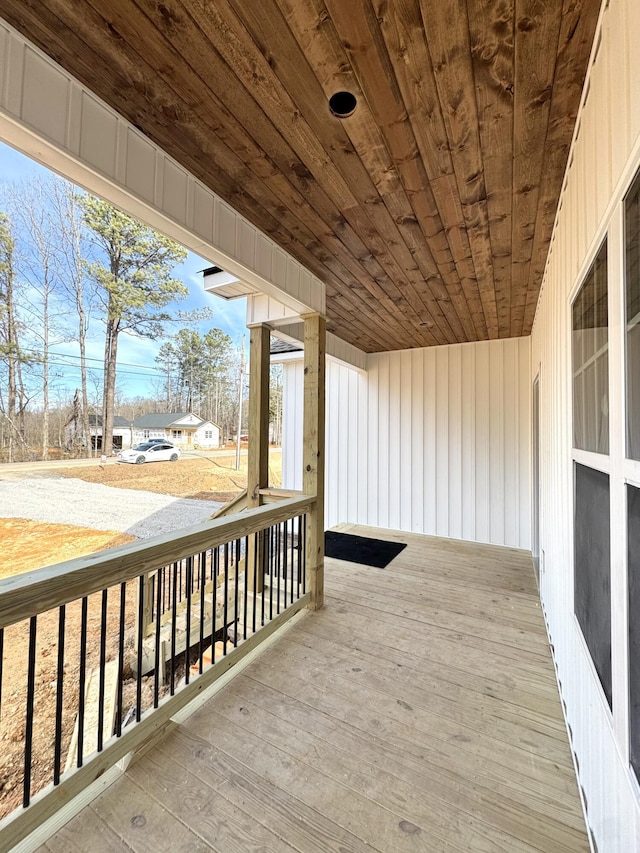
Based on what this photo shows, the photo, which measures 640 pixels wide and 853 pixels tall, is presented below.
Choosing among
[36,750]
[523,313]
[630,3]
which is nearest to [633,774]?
[630,3]

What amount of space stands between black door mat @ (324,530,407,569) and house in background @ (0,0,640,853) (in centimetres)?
121

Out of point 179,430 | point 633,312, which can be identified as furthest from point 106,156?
point 179,430

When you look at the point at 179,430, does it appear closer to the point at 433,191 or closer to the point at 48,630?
the point at 48,630

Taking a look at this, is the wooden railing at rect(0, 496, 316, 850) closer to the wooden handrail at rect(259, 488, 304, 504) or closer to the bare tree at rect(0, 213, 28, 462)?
the wooden handrail at rect(259, 488, 304, 504)

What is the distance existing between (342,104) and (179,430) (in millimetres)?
4628

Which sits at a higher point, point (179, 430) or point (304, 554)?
point (179, 430)

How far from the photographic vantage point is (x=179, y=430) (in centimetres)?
513

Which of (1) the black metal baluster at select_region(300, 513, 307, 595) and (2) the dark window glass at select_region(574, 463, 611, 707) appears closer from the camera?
(2) the dark window glass at select_region(574, 463, 611, 707)

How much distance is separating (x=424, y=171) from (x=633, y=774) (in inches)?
Answer: 88.0

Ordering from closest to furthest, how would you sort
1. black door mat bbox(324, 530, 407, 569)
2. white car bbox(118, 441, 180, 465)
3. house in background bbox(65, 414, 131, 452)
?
house in background bbox(65, 414, 131, 452), black door mat bbox(324, 530, 407, 569), white car bbox(118, 441, 180, 465)

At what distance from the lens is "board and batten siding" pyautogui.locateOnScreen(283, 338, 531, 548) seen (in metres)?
4.54

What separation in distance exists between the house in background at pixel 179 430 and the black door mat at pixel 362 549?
2568 mm

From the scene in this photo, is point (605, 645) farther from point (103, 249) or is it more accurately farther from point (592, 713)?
point (103, 249)

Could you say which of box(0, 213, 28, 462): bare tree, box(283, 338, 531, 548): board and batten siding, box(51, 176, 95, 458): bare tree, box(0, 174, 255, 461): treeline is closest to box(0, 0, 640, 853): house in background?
box(0, 174, 255, 461): treeline
